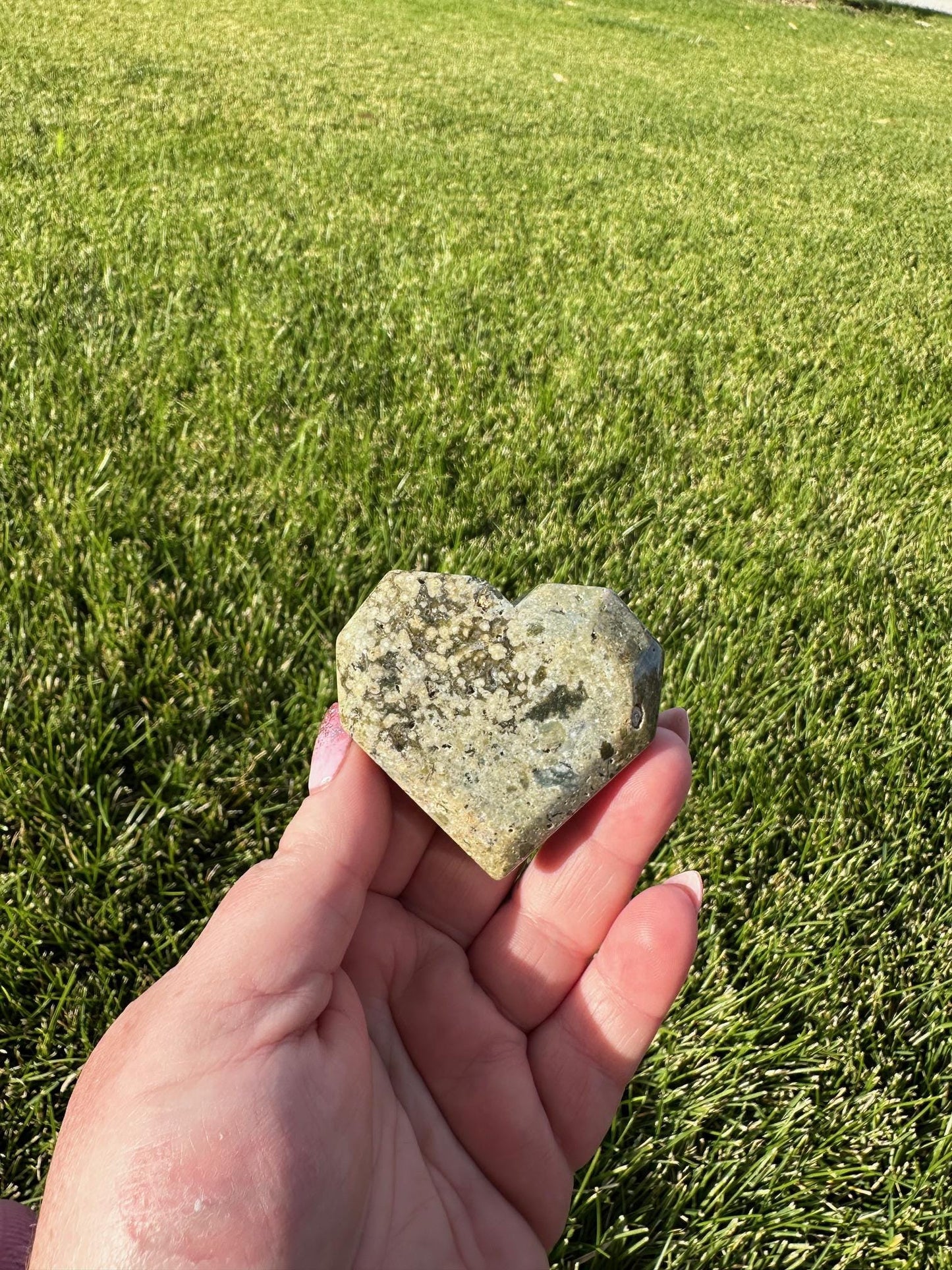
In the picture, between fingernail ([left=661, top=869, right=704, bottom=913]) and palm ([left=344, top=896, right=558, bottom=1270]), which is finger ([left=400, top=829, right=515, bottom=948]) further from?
fingernail ([left=661, top=869, right=704, bottom=913])

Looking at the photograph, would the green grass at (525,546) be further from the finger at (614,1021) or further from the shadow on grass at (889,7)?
the shadow on grass at (889,7)

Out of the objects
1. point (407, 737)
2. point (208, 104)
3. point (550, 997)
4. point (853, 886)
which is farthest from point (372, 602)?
point (208, 104)

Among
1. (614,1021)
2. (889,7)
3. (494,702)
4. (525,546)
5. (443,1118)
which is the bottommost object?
(443,1118)

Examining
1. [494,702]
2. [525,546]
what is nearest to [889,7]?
[525,546]

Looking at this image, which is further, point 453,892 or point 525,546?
point 525,546

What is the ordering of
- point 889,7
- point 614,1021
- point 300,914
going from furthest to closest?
point 889,7, point 614,1021, point 300,914

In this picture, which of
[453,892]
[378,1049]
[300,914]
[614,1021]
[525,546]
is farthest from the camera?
[525,546]

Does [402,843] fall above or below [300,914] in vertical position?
below

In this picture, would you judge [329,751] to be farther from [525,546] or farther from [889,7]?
[889,7]
